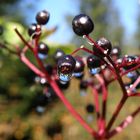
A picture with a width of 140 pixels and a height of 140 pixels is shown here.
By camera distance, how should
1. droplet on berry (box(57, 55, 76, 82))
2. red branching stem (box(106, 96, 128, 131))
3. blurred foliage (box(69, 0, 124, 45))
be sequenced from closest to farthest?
droplet on berry (box(57, 55, 76, 82)), red branching stem (box(106, 96, 128, 131)), blurred foliage (box(69, 0, 124, 45))

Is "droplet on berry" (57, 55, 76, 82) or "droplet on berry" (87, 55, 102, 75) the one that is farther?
"droplet on berry" (87, 55, 102, 75)

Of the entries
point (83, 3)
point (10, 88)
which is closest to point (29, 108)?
point (10, 88)

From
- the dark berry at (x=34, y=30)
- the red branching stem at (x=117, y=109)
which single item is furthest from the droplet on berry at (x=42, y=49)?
the red branching stem at (x=117, y=109)

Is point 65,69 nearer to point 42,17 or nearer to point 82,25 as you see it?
point 82,25

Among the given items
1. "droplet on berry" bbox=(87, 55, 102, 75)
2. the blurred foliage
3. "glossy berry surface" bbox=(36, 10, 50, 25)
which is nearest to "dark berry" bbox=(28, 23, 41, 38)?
"glossy berry surface" bbox=(36, 10, 50, 25)

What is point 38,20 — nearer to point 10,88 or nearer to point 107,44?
point 107,44

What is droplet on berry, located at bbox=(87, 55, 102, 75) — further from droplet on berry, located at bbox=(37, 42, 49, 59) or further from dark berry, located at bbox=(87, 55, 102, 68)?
droplet on berry, located at bbox=(37, 42, 49, 59)

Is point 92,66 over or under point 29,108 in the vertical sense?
over

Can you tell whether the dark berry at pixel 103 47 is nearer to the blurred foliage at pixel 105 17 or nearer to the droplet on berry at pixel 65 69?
the droplet on berry at pixel 65 69

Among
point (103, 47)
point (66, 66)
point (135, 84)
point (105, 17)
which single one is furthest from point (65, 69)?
point (105, 17)
